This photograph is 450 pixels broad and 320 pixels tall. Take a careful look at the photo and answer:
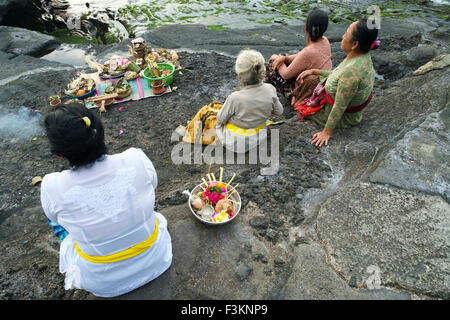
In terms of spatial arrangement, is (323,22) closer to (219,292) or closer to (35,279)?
(219,292)

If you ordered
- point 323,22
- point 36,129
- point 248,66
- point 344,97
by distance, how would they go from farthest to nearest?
1. point 36,129
2. point 323,22
3. point 344,97
4. point 248,66

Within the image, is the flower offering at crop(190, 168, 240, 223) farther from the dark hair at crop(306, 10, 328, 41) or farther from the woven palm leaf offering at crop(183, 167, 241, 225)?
the dark hair at crop(306, 10, 328, 41)

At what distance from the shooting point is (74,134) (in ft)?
5.07

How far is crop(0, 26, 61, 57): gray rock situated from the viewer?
298 inches

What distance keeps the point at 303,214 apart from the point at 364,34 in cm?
212

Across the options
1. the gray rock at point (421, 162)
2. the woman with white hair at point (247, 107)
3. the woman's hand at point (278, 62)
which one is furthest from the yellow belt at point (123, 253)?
the woman's hand at point (278, 62)

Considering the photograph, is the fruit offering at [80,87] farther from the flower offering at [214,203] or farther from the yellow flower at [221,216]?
the yellow flower at [221,216]

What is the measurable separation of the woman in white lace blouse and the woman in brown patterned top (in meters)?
3.35

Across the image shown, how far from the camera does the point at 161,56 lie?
6254 mm

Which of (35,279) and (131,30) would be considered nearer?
(35,279)

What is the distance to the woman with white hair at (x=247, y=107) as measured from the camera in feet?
9.71

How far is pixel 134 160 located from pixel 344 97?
8.85 feet

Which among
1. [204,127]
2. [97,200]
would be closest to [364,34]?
[204,127]
